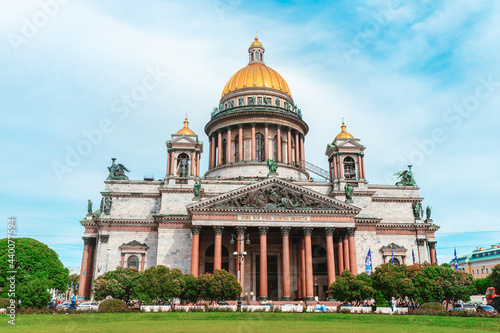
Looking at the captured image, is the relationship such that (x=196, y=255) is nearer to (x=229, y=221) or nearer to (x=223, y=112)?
(x=229, y=221)

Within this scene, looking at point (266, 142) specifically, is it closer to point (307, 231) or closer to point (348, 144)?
point (348, 144)

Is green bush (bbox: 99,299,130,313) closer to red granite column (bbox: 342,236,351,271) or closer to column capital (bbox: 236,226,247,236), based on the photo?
column capital (bbox: 236,226,247,236)

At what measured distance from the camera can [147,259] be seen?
167ft

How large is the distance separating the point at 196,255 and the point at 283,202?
11099mm

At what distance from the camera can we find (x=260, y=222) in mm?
46406

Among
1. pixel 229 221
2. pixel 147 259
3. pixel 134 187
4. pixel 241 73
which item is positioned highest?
pixel 241 73

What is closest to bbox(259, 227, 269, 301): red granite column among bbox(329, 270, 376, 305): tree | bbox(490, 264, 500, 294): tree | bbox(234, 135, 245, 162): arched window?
bbox(329, 270, 376, 305): tree

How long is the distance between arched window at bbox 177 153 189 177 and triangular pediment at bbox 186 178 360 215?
10.1 meters

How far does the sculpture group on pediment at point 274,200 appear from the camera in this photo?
46.8 m

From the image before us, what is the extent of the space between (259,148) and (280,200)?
60.0ft

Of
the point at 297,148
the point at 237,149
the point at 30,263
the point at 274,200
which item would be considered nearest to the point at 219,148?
the point at 237,149

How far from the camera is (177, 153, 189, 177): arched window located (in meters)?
54.8

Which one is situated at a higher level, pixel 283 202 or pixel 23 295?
pixel 283 202

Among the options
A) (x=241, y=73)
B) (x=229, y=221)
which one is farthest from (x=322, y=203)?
(x=241, y=73)
